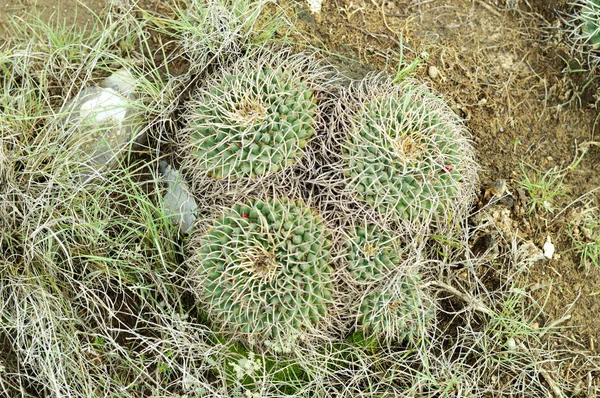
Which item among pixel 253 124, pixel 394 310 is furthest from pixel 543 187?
pixel 253 124

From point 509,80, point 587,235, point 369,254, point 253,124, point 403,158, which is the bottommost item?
point 587,235

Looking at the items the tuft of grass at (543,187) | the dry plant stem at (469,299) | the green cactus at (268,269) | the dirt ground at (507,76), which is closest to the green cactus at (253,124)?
the green cactus at (268,269)

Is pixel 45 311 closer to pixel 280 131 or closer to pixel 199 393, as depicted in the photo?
pixel 199 393

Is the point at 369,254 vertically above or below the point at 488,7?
below

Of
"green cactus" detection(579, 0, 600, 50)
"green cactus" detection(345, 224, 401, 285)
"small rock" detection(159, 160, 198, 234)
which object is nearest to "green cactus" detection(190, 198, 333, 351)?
"green cactus" detection(345, 224, 401, 285)

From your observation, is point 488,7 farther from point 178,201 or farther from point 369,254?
point 178,201

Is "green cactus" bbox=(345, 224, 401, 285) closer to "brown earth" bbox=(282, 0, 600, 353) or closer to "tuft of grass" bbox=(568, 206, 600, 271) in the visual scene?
"brown earth" bbox=(282, 0, 600, 353)
